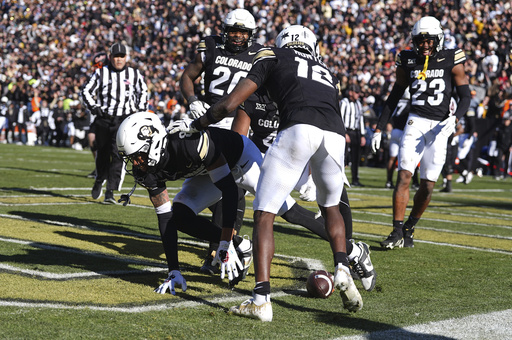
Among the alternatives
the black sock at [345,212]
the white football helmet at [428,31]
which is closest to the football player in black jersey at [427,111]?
the white football helmet at [428,31]

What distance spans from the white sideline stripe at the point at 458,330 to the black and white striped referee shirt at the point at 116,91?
6.96 m

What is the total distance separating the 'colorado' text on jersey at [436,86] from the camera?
7055 mm

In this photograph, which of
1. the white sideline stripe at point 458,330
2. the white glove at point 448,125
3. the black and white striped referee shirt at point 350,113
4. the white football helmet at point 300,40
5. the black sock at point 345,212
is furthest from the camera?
the black and white striped referee shirt at point 350,113

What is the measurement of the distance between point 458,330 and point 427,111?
12.5 feet

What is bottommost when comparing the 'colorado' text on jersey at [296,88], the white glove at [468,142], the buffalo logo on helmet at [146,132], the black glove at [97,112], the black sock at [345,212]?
the white glove at [468,142]

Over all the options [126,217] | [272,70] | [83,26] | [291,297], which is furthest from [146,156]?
[83,26]

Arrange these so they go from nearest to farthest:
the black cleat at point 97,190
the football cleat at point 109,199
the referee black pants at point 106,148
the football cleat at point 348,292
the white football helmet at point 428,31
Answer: the football cleat at point 348,292, the white football helmet at point 428,31, the football cleat at point 109,199, the black cleat at point 97,190, the referee black pants at point 106,148

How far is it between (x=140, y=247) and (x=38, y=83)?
99.3 ft

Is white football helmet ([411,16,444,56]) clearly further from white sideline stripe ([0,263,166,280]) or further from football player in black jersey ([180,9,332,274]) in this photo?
white sideline stripe ([0,263,166,280])

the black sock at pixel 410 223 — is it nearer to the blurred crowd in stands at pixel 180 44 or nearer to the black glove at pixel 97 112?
the black glove at pixel 97 112

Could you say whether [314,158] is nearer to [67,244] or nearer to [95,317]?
[95,317]

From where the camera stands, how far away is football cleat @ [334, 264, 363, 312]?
3.85m

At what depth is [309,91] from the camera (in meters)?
4.15

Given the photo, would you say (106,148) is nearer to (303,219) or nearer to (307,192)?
(307,192)
